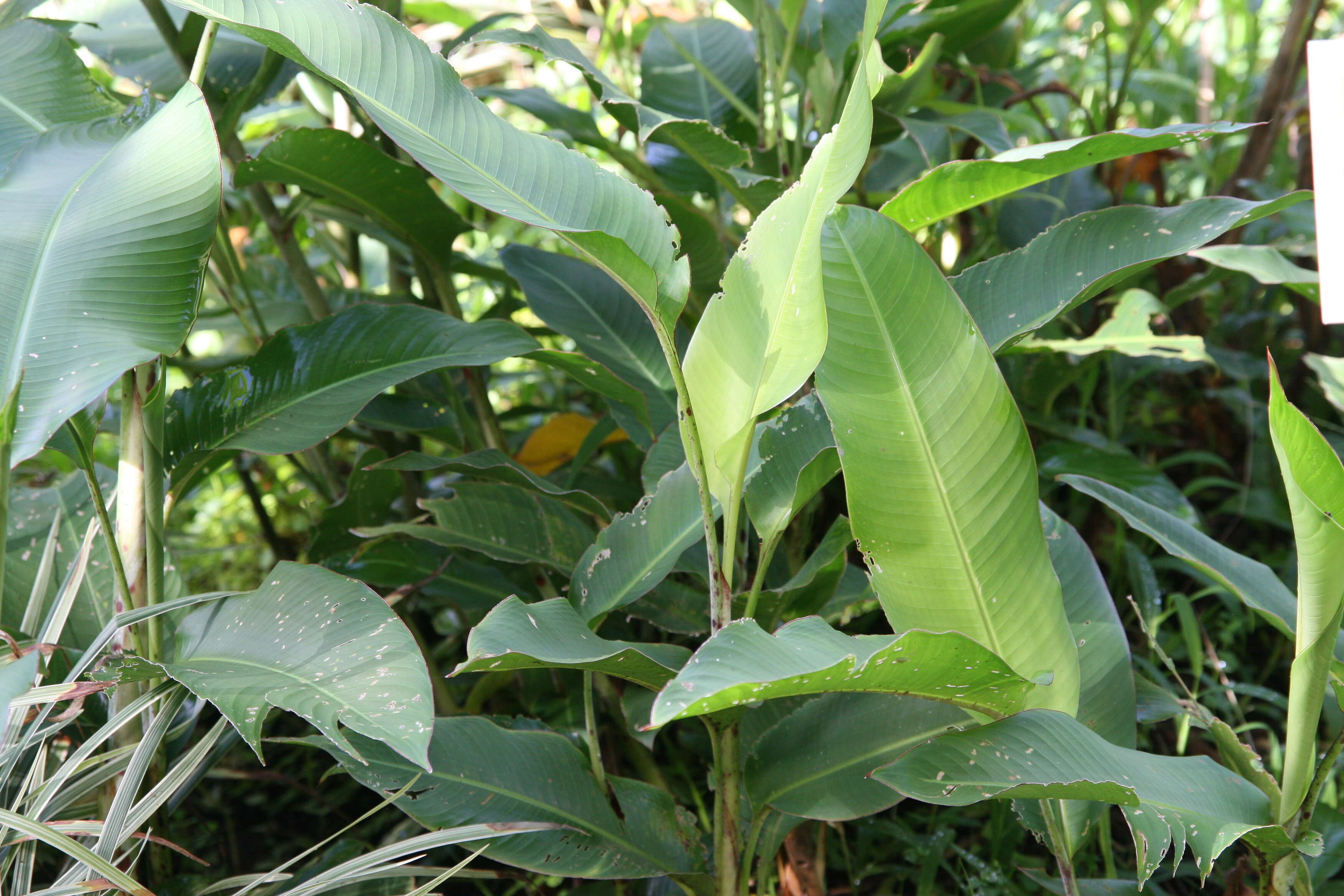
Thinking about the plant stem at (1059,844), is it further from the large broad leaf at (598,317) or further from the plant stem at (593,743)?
the large broad leaf at (598,317)

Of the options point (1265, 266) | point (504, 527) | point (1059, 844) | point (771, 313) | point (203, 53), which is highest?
point (203, 53)

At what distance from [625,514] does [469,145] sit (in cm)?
36

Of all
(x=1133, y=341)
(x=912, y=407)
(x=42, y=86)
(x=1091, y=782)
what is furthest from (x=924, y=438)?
(x=42, y=86)

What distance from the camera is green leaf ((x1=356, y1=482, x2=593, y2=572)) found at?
916mm

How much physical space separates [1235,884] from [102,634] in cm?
95

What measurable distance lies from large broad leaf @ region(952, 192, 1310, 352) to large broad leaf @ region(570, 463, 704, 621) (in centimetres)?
30

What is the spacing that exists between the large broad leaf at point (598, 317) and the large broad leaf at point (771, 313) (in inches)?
14.8

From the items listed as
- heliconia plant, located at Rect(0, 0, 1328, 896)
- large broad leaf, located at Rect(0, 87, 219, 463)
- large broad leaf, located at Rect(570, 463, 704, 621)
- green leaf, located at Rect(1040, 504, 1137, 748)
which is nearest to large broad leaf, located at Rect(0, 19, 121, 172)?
heliconia plant, located at Rect(0, 0, 1328, 896)

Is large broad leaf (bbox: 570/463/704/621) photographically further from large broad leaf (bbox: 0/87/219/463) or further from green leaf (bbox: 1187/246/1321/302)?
green leaf (bbox: 1187/246/1321/302)

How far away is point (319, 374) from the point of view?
911 millimetres

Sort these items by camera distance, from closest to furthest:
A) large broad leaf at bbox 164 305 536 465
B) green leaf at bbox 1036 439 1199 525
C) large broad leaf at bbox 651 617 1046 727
Answer: large broad leaf at bbox 651 617 1046 727
large broad leaf at bbox 164 305 536 465
green leaf at bbox 1036 439 1199 525

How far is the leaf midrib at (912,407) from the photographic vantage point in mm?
602

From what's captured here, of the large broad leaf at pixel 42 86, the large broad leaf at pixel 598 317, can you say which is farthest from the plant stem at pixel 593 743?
the large broad leaf at pixel 42 86

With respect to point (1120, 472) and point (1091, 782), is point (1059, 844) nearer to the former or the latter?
point (1091, 782)
